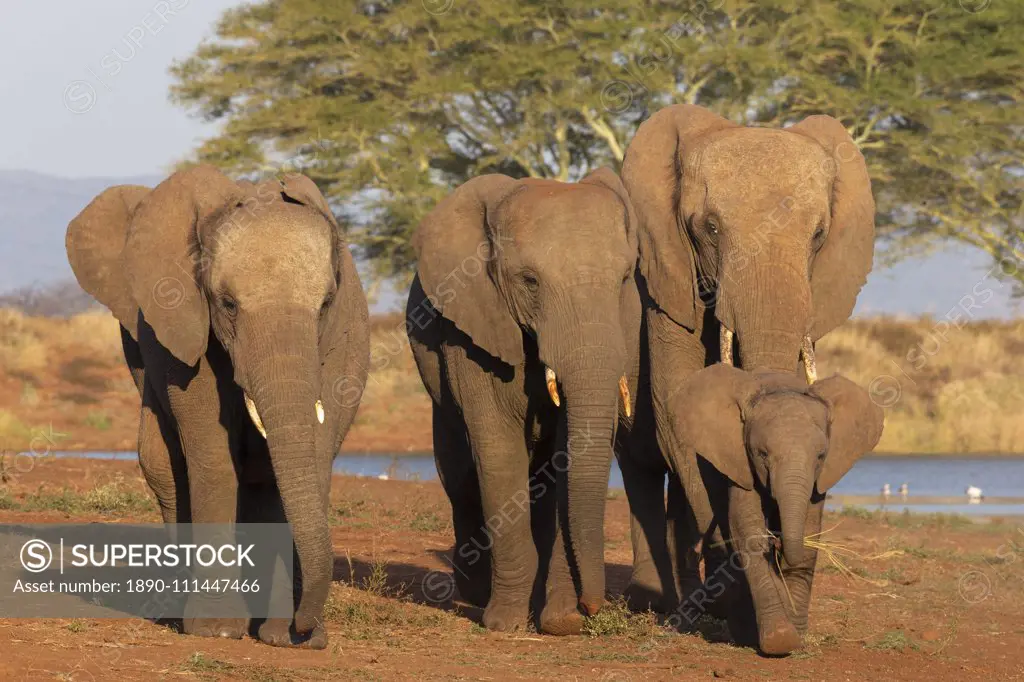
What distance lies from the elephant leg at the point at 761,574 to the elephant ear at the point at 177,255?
2.75 m

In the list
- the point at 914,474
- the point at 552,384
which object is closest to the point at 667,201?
the point at 552,384

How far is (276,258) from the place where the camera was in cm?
834

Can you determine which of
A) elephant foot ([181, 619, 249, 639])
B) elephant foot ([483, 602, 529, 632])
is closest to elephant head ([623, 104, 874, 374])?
elephant foot ([483, 602, 529, 632])

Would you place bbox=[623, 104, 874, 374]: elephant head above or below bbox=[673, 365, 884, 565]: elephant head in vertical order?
above

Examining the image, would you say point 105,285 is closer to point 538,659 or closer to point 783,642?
point 538,659

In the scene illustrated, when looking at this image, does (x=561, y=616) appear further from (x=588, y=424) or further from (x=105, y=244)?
(x=105, y=244)

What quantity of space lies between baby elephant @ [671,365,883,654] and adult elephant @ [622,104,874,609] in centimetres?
51

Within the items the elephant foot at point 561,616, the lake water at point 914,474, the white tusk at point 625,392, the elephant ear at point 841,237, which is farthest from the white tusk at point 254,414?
the lake water at point 914,474

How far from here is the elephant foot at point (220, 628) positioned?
343 inches

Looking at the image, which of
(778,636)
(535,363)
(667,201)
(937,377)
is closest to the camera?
(778,636)

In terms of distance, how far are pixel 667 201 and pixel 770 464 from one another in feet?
7.71

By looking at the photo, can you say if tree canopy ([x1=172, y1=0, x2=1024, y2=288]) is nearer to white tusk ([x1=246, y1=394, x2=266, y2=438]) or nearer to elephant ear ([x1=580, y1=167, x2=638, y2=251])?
elephant ear ([x1=580, y1=167, x2=638, y2=251])

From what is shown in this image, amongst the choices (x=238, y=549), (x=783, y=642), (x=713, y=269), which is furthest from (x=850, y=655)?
(x=238, y=549)

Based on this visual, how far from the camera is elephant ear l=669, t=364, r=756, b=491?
909 cm
